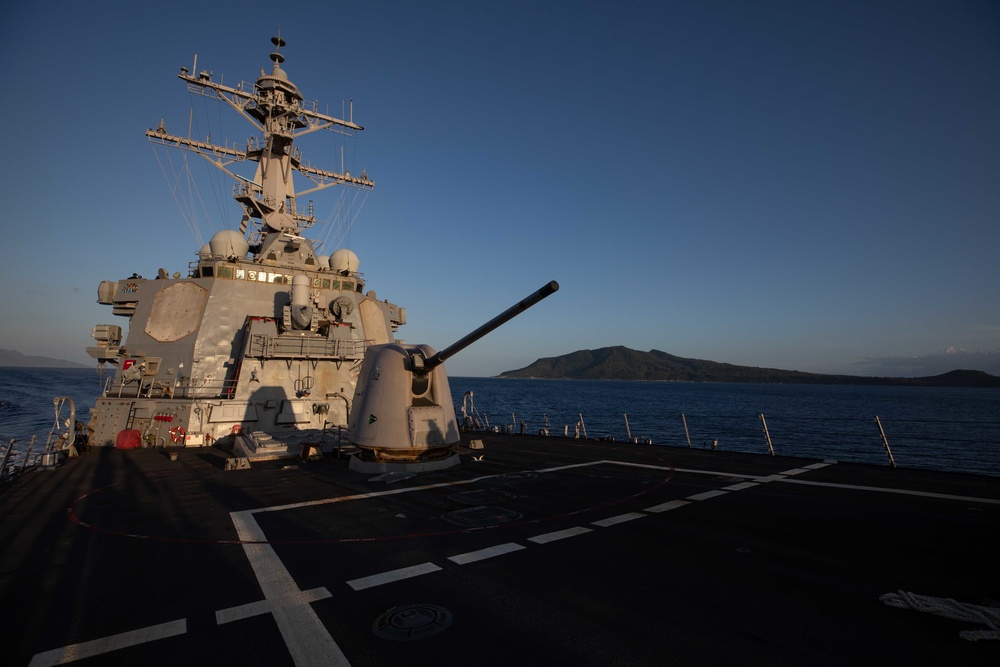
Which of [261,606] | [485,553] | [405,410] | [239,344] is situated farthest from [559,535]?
[239,344]

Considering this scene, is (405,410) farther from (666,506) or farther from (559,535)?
(666,506)

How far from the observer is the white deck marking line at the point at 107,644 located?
3281 millimetres

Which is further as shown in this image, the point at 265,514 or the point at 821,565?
the point at 265,514

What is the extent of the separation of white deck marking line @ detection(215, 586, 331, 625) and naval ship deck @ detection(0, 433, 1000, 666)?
2 centimetres

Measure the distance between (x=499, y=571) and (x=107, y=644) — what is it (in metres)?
3.21

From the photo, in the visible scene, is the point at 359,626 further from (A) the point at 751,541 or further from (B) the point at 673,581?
(A) the point at 751,541

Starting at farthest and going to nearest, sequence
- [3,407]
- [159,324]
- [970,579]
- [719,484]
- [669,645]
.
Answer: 1. [3,407]
2. [159,324]
3. [719,484]
4. [970,579]
5. [669,645]

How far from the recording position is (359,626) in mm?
3664

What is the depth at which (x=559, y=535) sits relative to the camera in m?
5.91

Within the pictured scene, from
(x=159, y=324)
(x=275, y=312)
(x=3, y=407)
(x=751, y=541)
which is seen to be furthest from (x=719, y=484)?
(x=3, y=407)

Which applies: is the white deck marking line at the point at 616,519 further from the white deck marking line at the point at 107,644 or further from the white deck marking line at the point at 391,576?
the white deck marking line at the point at 107,644

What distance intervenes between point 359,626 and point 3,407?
5899 cm

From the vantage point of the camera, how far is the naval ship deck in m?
3.37

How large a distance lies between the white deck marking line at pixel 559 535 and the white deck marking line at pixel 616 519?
290 millimetres
